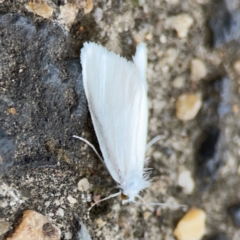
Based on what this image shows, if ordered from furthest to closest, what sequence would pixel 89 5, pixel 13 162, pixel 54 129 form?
pixel 89 5 < pixel 54 129 < pixel 13 162

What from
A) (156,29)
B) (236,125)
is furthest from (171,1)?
(236,125)

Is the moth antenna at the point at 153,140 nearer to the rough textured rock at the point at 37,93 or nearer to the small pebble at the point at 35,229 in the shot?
the rough textured rock at the point at 37,93

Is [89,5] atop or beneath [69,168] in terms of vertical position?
atop

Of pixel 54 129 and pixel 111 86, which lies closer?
pixel 54 129

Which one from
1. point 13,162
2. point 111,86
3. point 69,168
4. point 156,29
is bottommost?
point 69,168

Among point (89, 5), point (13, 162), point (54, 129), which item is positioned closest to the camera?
point (13, 162)

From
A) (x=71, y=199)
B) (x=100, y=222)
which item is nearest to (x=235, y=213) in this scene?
(x=100, y=222)

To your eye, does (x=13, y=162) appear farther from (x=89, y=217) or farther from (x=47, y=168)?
(x=89, y=217)

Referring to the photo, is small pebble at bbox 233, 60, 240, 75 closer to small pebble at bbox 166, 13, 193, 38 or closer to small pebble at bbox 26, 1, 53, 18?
small pebble at bbox 166, 13, 193, 38
